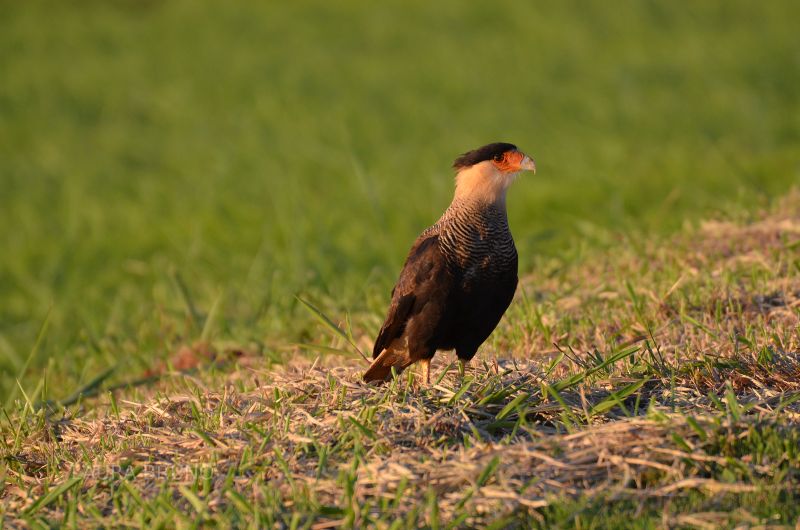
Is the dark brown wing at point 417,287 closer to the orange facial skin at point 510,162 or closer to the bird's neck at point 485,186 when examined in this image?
the bird's neck at point 485,186

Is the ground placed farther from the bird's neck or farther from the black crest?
the black crest

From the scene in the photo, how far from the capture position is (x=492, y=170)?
4734mm

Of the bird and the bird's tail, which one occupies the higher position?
the bird

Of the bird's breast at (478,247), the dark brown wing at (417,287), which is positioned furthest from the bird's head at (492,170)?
the dark brown wing at (417,287)

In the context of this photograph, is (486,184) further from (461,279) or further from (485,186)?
(461,279)

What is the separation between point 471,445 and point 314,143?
9.43m

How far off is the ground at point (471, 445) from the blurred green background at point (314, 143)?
5.67ft

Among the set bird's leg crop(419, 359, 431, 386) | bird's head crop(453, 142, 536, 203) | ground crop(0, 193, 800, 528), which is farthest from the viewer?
bird's head crop(453, 142, 536, 203)

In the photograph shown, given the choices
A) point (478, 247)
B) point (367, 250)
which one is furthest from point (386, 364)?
point (367, 250)

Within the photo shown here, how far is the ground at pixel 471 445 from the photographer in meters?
3.36

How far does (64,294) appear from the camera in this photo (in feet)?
32.1

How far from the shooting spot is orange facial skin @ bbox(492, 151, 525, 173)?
4.71 metres

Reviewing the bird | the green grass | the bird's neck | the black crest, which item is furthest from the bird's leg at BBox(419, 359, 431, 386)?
the black crest

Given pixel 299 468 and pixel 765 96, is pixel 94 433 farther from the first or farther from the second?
pixel 765 96
